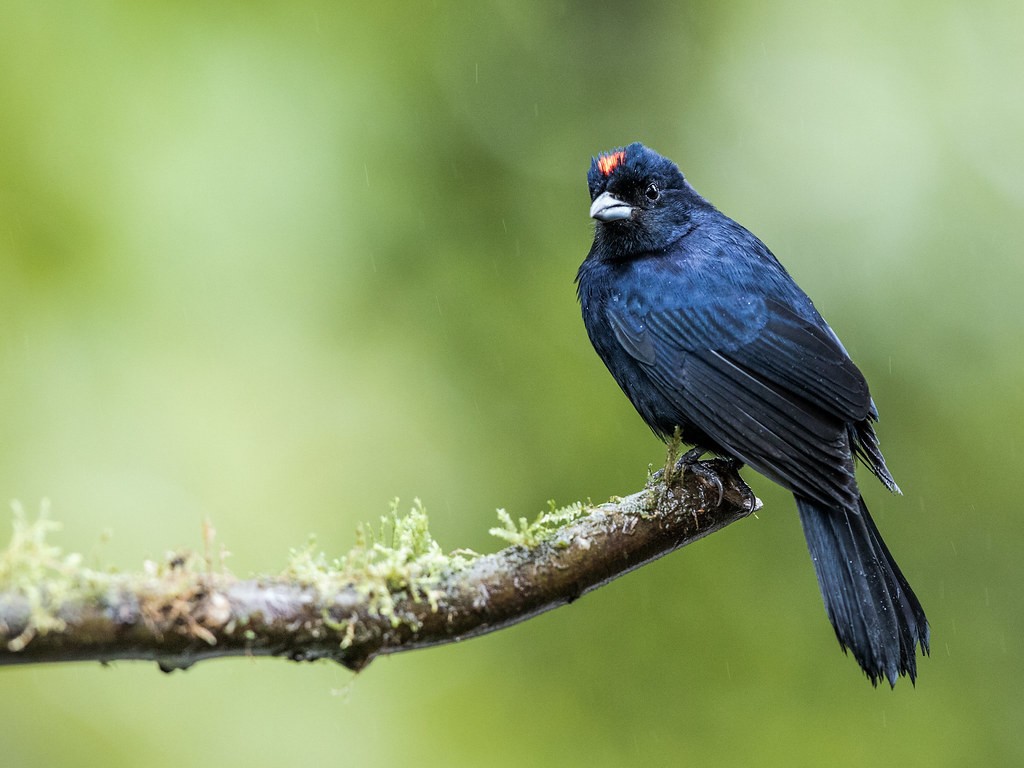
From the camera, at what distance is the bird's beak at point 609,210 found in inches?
167

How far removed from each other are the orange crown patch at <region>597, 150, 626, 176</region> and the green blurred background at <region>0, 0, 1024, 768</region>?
4.41ft

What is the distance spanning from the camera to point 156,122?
17.8 feet

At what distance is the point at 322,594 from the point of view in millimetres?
2133

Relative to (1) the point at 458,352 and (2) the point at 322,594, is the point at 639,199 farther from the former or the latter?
(2) the point at 322,594

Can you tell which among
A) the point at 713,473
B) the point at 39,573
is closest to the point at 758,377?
the point at 713,473

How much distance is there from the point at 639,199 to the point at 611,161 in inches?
7.9

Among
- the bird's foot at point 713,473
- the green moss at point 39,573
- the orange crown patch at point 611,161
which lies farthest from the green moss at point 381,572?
the orange crown patch at point 611,161

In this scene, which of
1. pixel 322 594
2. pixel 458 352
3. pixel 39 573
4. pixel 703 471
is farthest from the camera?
pixel 458 352

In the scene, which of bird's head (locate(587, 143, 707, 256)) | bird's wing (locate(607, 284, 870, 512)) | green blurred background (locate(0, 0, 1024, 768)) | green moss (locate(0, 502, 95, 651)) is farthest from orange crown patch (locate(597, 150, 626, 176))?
green moss (locate(0, 502, 95, 651))

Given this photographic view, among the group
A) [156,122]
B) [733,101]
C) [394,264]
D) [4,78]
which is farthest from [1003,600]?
[4,78]

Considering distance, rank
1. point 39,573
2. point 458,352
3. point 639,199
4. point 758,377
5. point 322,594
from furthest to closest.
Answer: point 458,352 → point 639,199 → point 758,377 → point 322,594 → point 39,573

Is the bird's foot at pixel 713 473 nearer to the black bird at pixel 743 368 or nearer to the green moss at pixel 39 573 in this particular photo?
the black bird at pixel 743 368

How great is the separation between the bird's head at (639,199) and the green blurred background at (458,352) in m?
1.30

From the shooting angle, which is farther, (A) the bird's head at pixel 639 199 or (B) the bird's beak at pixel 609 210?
(A) the bird's head at pixel 639 199
